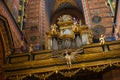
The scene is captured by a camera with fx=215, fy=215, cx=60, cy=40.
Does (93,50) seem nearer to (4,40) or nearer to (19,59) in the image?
(19,59)

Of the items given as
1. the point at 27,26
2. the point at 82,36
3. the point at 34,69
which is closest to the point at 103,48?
the point at 82,36

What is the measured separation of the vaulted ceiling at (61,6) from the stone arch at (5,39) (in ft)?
22.8

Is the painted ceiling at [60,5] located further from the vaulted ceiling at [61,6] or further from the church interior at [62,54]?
the church interior at [62,54]

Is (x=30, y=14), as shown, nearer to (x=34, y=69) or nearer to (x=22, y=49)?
(x=22, y=49)

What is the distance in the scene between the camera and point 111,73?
8.95 meters

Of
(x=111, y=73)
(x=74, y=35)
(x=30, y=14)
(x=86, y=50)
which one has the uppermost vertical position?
(x=30, y=14)

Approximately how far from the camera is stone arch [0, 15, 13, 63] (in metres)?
9.67

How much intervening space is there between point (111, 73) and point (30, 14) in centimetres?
743

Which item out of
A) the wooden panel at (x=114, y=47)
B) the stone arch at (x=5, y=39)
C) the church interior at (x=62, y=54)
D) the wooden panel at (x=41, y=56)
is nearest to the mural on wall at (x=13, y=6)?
the church interior at (x=62, y=54)

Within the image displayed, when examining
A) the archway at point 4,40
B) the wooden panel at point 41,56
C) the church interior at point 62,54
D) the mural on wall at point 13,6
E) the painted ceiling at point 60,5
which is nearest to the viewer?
the church interior at point 62,54

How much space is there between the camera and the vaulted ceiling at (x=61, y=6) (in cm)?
1690

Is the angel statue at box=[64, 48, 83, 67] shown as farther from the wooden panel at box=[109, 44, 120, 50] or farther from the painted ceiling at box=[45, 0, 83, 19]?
the painted ceiling at box=[45, 0, 83, 19]

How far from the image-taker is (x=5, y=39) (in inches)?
390

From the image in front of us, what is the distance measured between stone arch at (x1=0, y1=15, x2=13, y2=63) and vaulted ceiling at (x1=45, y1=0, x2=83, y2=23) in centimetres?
695
